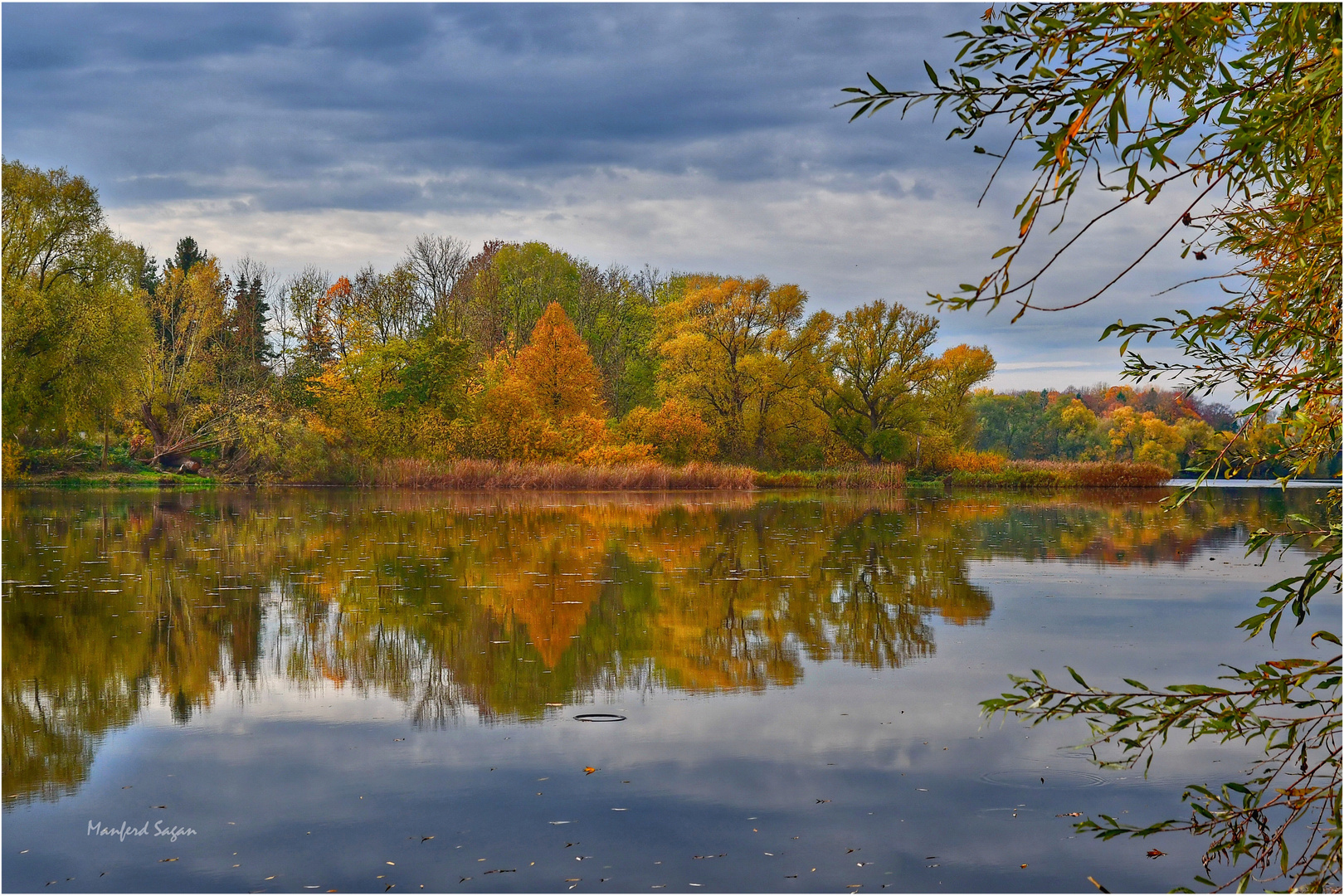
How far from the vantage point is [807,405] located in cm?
4919

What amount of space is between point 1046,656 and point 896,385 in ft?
135

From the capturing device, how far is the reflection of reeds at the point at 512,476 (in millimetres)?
38562

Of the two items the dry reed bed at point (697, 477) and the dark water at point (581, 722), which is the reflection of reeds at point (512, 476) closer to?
the dry reed bed at point (697, 477)

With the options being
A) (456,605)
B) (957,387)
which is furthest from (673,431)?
(456,605)

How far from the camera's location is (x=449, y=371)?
41656mm

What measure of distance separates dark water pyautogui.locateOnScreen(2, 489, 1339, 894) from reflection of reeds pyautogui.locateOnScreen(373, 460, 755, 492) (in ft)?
78.9

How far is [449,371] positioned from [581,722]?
121ft

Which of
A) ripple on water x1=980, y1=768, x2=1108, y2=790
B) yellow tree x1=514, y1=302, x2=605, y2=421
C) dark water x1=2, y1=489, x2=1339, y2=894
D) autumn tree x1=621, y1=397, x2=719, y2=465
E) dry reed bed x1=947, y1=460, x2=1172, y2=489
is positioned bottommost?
ripple on water x1=980, y1=768, x2=1108, y2=790

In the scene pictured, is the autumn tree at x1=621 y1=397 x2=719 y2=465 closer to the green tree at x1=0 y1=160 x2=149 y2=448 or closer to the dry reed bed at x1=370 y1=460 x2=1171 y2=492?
the dry reed bed at x1=370 y1=460 x2=1171 y2=492

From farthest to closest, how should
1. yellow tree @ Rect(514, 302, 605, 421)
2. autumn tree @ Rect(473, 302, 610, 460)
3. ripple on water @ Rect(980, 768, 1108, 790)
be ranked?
yellow tree @ Rect(514, 302, 605, 421) → autumn tree @ Rect(473, 302, 610, 460) → ripple on water @ Rect(980, 768, 1108, 790)

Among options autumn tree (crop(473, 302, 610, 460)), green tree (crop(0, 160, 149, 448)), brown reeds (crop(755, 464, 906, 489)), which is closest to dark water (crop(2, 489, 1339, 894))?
green tree (crop(0, 160, 149, 448))

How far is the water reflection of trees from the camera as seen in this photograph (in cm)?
691

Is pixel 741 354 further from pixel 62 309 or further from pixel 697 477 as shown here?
pixel 62 309

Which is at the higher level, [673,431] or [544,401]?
[544,401]
